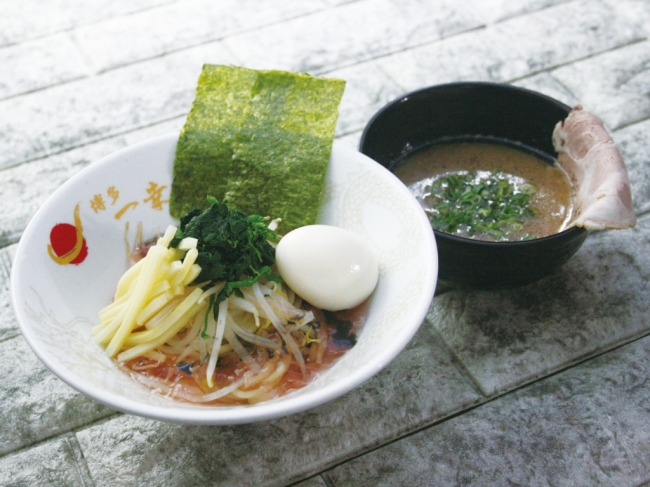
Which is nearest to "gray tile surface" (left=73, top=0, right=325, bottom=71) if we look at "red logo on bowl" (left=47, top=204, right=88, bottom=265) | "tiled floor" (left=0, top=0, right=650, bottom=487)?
"tiled floor" (left=0, top=0, right=650, bottom=487)

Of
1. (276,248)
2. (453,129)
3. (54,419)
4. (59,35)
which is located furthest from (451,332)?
(59,35)

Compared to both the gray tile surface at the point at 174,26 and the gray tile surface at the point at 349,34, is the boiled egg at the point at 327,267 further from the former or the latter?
the gray tile surface at the point at 174,26

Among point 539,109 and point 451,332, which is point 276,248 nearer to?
point 451,332

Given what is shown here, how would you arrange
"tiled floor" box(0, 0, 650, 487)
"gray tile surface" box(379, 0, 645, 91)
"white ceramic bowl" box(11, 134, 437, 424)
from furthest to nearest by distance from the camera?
"gray tile surface" box(379, 0, 645, 91)
"tiled floor" box(0, 0, 650, 487)
"white ceramic bowl" box(11, 134, 437, 424)

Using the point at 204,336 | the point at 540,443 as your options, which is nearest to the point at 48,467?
the point at 204,336

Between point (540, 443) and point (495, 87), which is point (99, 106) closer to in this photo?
point (495, 87)

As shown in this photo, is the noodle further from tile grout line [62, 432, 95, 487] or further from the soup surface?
the soup surface
